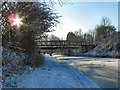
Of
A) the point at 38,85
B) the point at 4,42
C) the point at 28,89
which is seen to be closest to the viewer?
the point at 28,89

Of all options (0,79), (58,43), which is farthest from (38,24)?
(58,43)

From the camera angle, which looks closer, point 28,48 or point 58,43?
point 28,48

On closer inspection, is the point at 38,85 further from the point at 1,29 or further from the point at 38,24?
the point at 38,24

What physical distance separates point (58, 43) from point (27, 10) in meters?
33.8

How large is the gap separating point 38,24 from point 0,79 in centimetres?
530

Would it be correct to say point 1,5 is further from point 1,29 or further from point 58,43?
point 58,43

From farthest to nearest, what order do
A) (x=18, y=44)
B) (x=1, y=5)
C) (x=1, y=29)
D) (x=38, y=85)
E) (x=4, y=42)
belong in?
(x=18, y=44) → (x=4, y=42) → (x=1, y=29) → (x=1, y=5) → (x=38, y=85)

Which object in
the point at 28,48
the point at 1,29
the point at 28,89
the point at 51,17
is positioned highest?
the point at 51,17

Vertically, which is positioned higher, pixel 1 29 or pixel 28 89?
pixel 1 29

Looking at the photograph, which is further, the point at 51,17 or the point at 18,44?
the point at 18,44

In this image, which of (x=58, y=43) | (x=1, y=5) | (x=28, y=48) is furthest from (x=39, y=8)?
(x=58, y=43)

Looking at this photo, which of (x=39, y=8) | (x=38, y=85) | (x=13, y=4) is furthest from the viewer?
(x=39, y=8)

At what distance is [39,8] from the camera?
8.72 m

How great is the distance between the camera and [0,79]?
550 cm
